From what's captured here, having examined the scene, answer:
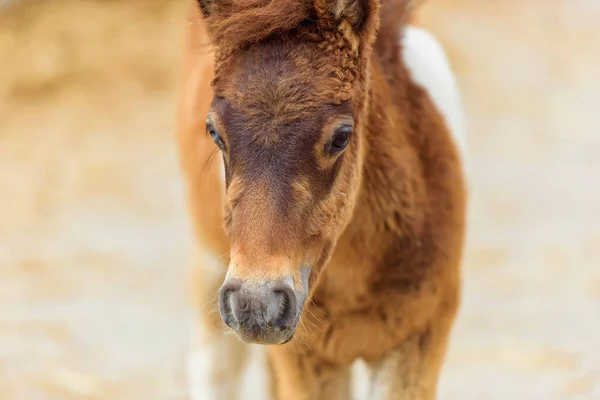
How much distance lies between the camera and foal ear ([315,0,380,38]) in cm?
274

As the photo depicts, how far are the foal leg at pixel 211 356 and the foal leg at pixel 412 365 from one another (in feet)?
3.95

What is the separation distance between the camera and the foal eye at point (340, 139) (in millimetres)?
2654

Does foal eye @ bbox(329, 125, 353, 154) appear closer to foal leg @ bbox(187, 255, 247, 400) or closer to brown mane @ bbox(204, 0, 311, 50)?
brown mane @ bbox(204, 0, 311, 50)

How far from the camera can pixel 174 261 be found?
25.2ft

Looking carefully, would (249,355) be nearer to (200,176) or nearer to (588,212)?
(200,176)

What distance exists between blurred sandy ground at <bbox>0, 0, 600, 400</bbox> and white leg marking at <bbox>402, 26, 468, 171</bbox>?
1.78 metres

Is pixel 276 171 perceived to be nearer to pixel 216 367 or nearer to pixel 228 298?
pixel 228 298

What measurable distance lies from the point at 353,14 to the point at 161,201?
19.5 ft

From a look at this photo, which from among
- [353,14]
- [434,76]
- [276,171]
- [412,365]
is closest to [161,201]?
[434,76]

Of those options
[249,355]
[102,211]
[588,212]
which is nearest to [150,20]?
[102,211]

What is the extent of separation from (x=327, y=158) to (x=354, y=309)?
82cm

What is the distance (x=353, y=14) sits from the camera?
280cm

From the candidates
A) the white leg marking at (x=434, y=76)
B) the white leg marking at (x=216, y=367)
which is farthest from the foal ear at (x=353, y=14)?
the white leg marking at (x=216, y=367)

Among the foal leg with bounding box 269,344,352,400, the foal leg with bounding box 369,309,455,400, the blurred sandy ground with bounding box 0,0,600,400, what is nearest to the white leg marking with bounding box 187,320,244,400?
the foal leg with bounding box 269,344,352,400
